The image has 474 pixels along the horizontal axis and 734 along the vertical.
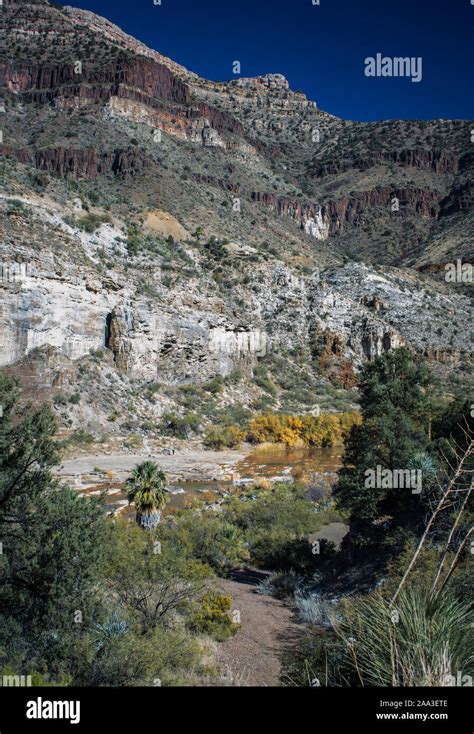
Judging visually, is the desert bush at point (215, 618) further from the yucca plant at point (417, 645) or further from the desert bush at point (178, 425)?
the desert bush at point (178, 425)

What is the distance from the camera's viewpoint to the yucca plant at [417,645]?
139 inches

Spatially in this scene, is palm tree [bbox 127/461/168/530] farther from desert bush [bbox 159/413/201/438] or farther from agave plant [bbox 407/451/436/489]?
desert bush [bbox 159/413/201/438]

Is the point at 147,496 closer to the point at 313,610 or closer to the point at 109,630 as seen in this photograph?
the point at 313,610

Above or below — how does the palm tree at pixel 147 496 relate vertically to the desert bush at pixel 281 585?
above

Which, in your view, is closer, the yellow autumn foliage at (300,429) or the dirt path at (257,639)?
the dirt path at (257,639)

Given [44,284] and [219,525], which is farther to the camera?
[44,284]

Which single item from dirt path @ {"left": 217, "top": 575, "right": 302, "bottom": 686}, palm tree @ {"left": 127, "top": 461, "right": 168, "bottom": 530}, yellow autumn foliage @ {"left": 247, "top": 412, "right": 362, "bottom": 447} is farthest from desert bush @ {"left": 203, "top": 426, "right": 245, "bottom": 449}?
dirt path @ {"left": 217, "top": 575, "right": 302, "bottom": 686}

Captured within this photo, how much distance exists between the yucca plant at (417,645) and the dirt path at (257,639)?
3464mm

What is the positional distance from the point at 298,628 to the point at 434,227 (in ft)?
265

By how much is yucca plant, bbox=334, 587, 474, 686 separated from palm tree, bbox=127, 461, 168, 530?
10.7 meters

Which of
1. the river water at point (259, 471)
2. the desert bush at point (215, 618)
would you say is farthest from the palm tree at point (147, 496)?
the desert bush at point (215, 618)

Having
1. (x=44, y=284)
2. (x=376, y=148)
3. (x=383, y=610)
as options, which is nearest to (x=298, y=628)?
(x=383, y=610)

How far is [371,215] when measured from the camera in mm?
84750
